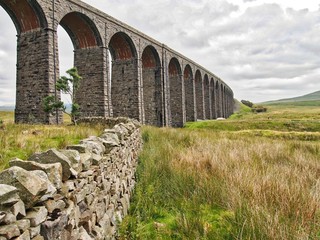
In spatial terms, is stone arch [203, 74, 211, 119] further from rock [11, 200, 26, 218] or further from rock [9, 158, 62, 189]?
rock [11, 200, 26, 218]

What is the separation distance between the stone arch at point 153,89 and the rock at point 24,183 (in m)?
27.2

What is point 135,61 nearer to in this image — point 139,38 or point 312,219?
point 139,38

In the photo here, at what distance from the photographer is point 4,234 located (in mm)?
1354

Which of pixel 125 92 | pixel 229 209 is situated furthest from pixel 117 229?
pixel 125 92

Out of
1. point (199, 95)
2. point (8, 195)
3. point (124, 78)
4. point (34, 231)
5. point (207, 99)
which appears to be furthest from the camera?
point (207, 99)

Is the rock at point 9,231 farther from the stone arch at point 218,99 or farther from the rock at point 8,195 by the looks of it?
the stone arch at point 218,99

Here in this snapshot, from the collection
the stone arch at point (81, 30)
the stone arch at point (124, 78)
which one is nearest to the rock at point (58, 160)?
the stone arch at point (81, 30)

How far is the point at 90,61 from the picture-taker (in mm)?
19578

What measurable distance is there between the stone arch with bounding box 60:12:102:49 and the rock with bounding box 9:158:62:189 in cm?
1790

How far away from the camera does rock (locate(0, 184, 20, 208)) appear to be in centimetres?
141

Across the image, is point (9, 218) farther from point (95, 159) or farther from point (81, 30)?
point (81, 30)

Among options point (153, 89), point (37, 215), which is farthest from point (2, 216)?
point (153, 89)

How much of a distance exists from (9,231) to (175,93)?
33.5 m

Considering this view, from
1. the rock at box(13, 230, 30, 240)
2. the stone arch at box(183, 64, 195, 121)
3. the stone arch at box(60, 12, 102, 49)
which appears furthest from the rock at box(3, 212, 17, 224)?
the stone arch at box(183, 64, 195, 121)
